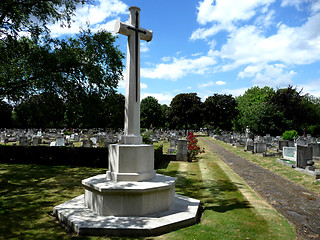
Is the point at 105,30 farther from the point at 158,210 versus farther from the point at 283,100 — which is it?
the point at 283,100

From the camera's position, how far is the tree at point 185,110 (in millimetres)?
55688

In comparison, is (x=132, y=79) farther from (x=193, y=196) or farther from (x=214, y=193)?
(x=214, y=193)

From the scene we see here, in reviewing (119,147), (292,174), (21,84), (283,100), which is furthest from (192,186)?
(283,100)

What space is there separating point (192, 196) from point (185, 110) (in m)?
50.0

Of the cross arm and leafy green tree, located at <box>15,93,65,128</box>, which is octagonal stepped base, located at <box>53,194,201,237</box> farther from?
leafy green tree, located at <box>15,93,65,128</box>

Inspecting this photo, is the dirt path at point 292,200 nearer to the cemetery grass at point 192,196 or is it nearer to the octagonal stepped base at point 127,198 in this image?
the cemetery grass at point 192,196

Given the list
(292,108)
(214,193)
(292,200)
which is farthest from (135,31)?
(292,108)

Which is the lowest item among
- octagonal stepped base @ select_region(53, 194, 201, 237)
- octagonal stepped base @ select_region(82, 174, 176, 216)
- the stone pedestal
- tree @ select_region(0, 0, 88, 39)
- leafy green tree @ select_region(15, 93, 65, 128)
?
octagonal stepped base @ select_region(53, 194, 201, 237)

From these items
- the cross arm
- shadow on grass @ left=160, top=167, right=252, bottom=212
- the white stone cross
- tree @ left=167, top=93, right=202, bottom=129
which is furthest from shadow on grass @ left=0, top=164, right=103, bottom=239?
tree @ left=167, top=93, right=202, bottom=129

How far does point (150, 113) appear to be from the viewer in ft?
203

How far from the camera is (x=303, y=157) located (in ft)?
37.3

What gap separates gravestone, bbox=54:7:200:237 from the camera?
4148mm

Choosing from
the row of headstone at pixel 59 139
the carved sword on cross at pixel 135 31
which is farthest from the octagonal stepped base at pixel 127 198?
the row of headstone at pixel 59 139

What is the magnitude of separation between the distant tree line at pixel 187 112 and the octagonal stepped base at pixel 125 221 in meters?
7.57
